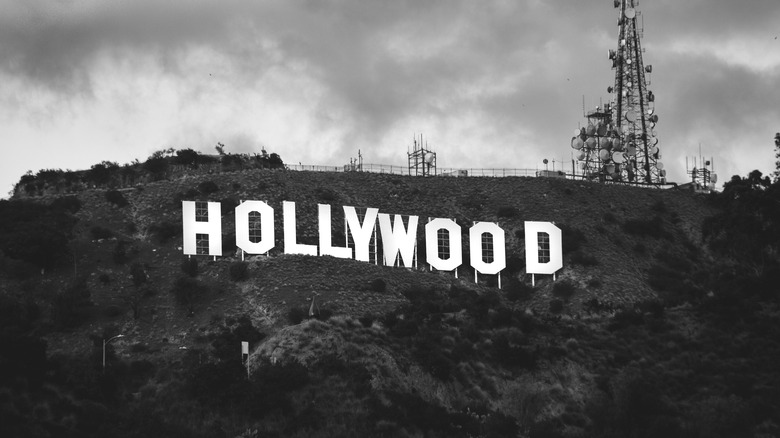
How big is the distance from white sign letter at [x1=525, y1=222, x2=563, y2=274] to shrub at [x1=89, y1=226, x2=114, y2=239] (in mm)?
33610

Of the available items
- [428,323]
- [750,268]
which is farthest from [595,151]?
[428,323]

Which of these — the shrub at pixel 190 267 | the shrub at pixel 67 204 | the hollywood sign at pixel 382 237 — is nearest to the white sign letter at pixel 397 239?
the hollywood sign at pixel 382 237

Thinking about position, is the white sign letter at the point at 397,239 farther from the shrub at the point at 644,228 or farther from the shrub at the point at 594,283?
Result: the shrub at the point at 644,228

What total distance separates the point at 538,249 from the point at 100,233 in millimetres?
35414

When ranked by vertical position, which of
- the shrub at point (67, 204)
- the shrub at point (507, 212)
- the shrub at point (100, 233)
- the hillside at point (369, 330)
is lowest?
the hillside at point (369, 330)

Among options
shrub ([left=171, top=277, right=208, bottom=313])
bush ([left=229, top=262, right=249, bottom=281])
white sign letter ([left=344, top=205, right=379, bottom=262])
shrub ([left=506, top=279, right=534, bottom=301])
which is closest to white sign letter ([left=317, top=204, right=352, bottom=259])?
white sign letter ([left=344, top=205, right=379, bottom=262])

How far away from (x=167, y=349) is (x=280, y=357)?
28.1 ft

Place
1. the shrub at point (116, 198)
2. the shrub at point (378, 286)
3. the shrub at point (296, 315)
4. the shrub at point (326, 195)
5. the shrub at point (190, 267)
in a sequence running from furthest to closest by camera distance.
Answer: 1. the shrub at point (326, 195)
2. the shrub at point (116, 198)
3. the shrub at point (190, 267)
4. the shrub at point (378, 286)
5. the shrub at point (296, 315)

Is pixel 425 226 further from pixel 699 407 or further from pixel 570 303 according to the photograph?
pixel 699 407

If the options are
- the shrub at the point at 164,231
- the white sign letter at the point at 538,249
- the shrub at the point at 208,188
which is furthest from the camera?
the shrub at the point at 208,188

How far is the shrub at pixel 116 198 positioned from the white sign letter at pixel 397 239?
75.9 feet

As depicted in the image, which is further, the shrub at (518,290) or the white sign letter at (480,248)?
the white sign letter at (480,248)

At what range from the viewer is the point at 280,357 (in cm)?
7775

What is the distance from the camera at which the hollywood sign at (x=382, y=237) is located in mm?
91875
